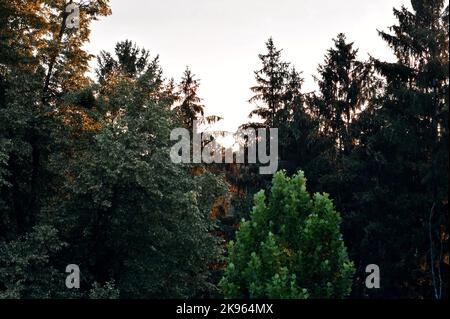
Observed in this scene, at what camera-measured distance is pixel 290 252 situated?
1758cm

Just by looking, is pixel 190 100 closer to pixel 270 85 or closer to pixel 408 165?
pixel 270 85

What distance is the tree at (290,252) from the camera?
16.6 m

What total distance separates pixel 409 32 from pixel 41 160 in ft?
58.3

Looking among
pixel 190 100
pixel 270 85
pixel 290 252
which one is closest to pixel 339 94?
pixel 270 85

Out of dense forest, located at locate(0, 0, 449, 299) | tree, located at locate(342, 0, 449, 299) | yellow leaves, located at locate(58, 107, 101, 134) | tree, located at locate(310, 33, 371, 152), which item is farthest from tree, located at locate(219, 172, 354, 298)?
A: tree, located at locate(310, 33, 371, 152)

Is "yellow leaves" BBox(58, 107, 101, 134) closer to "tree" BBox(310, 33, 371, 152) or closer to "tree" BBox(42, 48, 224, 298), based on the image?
"tree" BBox(42, 48, 224, 298)

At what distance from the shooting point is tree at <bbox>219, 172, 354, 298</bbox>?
54.5 ft

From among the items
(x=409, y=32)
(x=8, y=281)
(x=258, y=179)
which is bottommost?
(x=8, y=281)

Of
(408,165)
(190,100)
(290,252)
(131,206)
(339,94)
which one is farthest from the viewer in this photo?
(190,100)

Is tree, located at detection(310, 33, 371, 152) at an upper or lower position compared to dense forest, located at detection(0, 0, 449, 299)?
upper

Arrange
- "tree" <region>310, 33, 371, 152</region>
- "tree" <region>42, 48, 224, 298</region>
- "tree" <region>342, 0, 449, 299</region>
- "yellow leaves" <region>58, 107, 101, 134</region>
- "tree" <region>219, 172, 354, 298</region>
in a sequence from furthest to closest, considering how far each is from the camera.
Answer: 1. "tree" <region>310, 33, 371, 152</region>
2. "yellow leaves" <region>58, 107, 101, 134</region>
3. "tree" <region>42, 48, 224, 298</region>
4. "tree" <region>342, 0, 449, 299</region>
5. "tree" <region>219, 172, 354, 298</region>

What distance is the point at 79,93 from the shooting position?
24.4m

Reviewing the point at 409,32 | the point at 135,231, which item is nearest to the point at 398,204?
the point at 409,32
